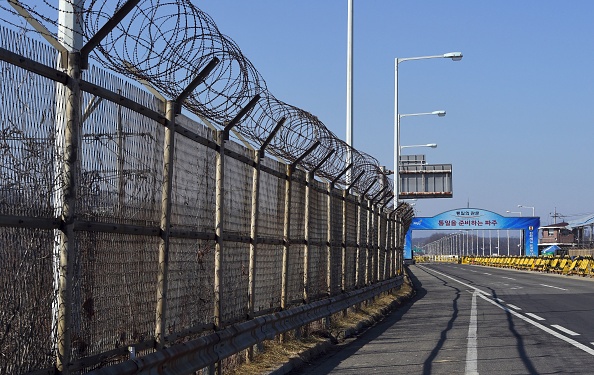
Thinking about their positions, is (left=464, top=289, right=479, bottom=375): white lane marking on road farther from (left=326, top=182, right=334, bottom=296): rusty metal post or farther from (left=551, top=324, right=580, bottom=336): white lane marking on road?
(left=326, top=182, right=334, bottom=296): rusty metal post

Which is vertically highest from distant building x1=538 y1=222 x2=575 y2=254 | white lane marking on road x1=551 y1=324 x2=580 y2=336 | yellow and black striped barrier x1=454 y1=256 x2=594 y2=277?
distant building x1=538 y1=222 x2=575 y2=254

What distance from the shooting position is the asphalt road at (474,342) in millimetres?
10203

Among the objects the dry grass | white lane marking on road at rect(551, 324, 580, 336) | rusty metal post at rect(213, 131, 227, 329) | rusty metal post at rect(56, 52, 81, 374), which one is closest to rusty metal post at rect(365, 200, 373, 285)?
the dry grass

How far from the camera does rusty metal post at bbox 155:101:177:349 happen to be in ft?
23.4

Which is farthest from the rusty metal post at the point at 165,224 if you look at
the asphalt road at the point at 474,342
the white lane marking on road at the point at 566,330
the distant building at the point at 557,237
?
the distant building at the point at 557,237

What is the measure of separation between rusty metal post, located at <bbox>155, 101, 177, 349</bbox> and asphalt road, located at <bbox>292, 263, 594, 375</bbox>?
3141 millimetres

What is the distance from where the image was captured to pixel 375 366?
10.3m

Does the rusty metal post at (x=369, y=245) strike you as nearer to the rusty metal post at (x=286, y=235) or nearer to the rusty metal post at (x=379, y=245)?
the rusty metal post at (x=379, y=245)

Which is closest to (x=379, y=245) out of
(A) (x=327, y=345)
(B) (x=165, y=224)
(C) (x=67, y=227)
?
(A) (x=327, y=345)

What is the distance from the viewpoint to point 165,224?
721 cm

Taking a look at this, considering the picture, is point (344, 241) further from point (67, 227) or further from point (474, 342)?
point (67, 227)

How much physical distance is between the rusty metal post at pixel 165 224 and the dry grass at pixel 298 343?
207 centimetres

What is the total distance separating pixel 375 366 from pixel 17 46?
652 centimetres

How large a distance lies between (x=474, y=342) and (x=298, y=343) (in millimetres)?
3002
